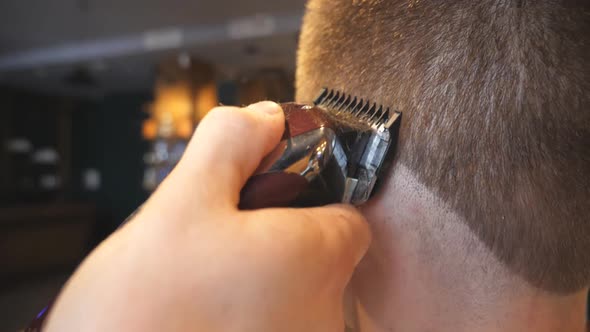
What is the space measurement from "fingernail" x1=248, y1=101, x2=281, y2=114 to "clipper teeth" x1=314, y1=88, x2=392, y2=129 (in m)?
0.07

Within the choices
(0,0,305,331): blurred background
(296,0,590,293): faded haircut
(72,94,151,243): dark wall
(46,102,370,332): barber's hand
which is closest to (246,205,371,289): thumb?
(46,102,370,332): barber's hand

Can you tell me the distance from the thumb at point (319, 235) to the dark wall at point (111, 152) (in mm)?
4802

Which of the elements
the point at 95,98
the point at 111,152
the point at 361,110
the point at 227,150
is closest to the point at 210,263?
the point at 227,150

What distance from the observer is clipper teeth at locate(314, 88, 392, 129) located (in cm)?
42

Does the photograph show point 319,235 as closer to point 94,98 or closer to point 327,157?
point 327,157

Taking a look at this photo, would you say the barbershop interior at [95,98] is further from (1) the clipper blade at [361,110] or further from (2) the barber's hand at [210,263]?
(2) the barber's hand at [210,263]

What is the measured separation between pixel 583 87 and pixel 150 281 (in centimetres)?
42

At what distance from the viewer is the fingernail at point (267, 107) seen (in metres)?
0.37

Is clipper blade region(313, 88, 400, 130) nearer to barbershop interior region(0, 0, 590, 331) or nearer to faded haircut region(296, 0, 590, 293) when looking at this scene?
faded haircut region(296, 0, 590, 293)

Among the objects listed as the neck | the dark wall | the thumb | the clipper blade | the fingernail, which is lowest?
the dark wall

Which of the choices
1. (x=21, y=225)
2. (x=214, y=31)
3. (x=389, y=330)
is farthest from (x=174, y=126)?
(x=389, y=330)

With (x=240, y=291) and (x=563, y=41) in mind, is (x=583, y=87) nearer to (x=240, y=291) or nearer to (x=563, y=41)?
(x=563, y=41)

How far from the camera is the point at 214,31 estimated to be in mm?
3094

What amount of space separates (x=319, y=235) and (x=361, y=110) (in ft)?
0.52
